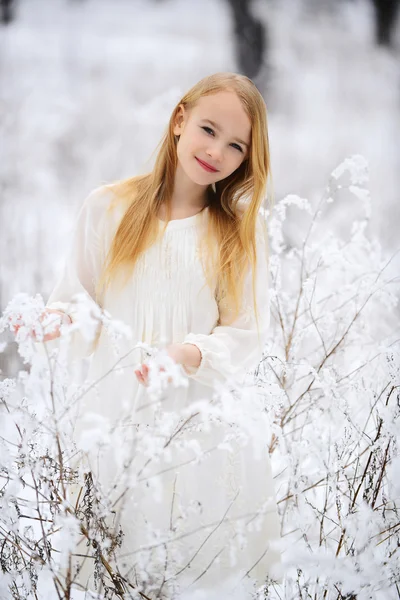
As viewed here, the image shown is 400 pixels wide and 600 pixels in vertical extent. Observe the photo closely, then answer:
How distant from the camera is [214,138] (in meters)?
0.77

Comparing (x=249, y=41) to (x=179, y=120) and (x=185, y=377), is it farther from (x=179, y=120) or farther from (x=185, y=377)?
(x=185, y=377)

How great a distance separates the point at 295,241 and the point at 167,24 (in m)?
0.61

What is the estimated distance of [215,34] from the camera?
128 cm

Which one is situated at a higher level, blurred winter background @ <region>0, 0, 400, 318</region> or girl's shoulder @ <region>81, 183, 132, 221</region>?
blurred winter background @ <region>0, 0, 400, 318</region>

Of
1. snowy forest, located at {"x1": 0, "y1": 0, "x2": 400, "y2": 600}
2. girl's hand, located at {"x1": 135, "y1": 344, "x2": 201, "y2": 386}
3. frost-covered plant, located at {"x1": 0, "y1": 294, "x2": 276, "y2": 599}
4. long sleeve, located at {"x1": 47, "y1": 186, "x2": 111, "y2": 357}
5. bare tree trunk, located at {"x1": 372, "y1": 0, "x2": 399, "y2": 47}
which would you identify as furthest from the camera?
bare tree trunk, located at {"x1": 372, "y1": 0, "x2": 399, "y2": 47}

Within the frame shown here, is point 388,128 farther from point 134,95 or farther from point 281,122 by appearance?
point 134,95

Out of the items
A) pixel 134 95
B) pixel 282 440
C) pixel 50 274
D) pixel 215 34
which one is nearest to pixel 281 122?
pixel 215 34

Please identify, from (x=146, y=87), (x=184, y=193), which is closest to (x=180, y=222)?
(x=184, y=193)

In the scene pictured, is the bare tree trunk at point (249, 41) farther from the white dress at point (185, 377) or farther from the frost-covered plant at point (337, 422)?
the white dress at point (185, 377)

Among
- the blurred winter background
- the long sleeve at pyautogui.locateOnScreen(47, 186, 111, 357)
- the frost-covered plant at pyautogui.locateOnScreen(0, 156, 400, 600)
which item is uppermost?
the blurred winter background

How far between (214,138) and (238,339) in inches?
11.6

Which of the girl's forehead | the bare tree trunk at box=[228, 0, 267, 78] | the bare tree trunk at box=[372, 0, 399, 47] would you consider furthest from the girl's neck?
the bare tree trunk at box=[372, 0, 399, 47]

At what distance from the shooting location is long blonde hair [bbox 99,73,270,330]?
789 mm

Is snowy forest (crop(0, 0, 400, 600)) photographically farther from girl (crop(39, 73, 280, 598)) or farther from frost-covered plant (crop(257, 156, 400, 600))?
girl (crop(39, 73, 280, 598))
